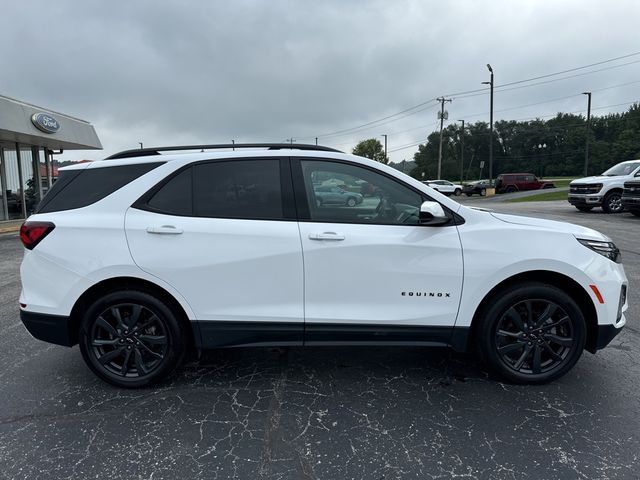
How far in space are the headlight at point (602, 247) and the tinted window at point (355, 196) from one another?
125 cm

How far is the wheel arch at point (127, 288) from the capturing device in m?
3.27

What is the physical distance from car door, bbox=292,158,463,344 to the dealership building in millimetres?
16042

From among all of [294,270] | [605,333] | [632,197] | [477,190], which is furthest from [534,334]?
[477,190]

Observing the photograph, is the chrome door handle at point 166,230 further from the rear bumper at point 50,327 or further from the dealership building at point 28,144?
the dealership building at point 28,144

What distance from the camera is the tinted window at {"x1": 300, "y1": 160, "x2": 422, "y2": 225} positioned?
10.7 feet

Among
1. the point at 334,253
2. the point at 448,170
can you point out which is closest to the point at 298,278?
the point at 334,253

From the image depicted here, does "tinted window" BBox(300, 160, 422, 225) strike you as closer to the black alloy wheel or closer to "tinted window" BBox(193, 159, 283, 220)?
"tinted window" BBox(193, 159, 283, 220)

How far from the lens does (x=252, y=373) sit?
3.66 metres

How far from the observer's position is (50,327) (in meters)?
3.30

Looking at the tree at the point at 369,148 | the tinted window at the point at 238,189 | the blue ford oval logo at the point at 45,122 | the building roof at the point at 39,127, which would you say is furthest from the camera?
the tree at the point at 369,148

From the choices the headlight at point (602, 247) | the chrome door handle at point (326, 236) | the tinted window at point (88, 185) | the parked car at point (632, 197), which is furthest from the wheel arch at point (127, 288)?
the parked car at point (632, 197)

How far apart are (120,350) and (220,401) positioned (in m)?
0.84

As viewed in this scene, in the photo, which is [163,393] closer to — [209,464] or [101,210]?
[209,464]

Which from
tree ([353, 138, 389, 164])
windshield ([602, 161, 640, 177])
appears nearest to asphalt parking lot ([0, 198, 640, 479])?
windshield ([602, 161, 640, 177])
